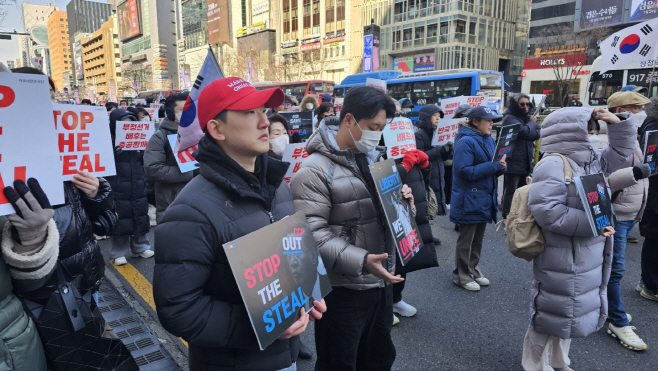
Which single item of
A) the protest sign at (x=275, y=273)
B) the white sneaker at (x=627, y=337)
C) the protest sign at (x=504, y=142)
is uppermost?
the protest sign at (x=504, y=142)

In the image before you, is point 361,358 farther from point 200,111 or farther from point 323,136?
point 200,111

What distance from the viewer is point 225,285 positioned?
153 cm

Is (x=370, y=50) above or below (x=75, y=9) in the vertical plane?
below

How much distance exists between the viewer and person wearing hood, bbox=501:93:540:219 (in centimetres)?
653

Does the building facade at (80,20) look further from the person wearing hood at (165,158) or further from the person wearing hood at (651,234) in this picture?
the person wearing hood at (651,234)

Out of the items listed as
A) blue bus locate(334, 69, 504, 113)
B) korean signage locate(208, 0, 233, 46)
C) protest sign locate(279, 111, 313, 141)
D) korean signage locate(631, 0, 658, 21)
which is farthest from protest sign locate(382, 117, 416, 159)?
korean signage locate(208, 0, 233, 46)

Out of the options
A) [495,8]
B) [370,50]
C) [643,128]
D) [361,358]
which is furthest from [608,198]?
[495,8]

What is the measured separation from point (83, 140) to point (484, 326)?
3427 mm

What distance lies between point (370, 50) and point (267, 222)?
36.9 metres

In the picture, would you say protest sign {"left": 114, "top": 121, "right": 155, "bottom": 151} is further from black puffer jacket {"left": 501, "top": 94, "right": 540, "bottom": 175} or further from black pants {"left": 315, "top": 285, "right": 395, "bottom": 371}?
black puffer jacket {"left": 501, "top": 94, "right": 540, "bottom": 175}

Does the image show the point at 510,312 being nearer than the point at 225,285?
No

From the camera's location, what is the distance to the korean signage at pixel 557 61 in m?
38.5

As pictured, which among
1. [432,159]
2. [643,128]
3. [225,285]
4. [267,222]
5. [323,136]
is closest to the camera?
[225,285]

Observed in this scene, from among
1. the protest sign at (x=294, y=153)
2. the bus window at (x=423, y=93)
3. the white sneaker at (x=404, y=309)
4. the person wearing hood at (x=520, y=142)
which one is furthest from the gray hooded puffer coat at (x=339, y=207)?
the bus window at (x=423, y=93)
